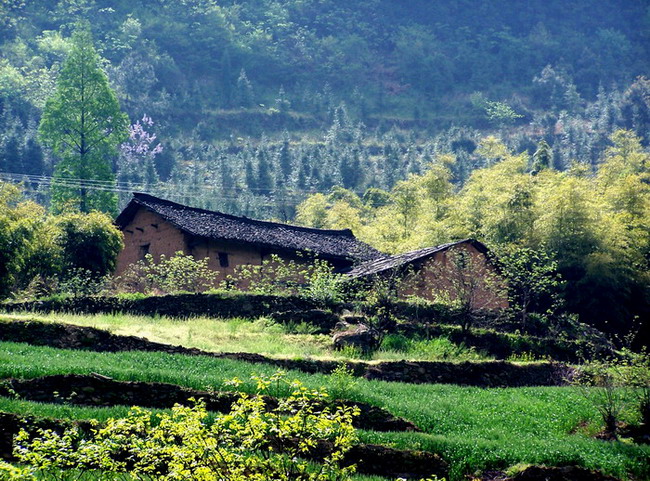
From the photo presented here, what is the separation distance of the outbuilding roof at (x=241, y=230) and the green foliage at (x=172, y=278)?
263 centimetres

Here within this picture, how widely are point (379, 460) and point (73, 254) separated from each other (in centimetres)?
2400

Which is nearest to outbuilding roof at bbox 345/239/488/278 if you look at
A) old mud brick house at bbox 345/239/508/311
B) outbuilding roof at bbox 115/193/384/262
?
old mud brick house at bbox 345/239/508/311

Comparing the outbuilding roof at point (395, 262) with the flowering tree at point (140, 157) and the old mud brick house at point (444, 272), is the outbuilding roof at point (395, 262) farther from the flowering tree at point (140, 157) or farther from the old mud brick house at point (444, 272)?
the flowering tree at point (140, 157)

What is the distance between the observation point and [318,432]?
1333cm

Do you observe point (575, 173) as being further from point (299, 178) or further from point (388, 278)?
point (299, 178)

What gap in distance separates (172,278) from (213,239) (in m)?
4.96

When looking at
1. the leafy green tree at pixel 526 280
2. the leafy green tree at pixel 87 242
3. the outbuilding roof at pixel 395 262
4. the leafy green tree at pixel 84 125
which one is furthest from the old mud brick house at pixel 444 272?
the leafy green tree at pixel 84 125

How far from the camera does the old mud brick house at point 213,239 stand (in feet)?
143

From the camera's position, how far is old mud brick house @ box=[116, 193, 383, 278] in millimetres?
43562

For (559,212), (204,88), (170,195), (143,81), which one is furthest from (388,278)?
(204,88)

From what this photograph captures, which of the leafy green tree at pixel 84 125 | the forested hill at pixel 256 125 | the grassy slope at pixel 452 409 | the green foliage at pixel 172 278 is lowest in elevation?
the grassy slope at pixel 452 409

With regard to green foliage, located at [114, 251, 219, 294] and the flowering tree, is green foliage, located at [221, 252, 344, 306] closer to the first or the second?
green foliage, located at [114, 251, 219, 294]

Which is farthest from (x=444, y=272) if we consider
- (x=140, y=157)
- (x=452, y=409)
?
(x=140, y=157)

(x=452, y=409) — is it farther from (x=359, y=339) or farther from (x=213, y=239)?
(x=213, y=239)
